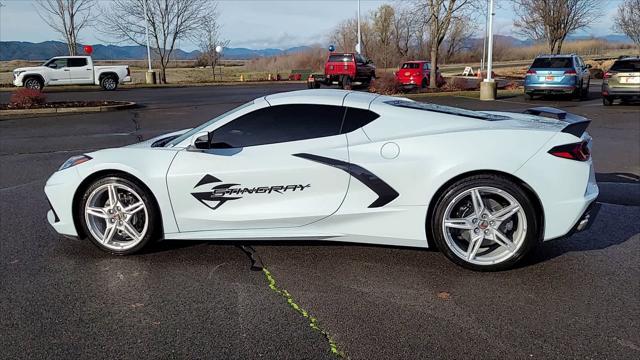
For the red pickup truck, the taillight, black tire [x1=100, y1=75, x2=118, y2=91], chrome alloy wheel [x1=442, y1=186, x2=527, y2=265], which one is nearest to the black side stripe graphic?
chrome alloy wheel [x1=442, y1=186, x2=527, y2=265]

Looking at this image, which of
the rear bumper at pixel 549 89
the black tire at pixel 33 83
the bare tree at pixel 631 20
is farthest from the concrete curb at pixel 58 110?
the bare tree at pixel 631 20

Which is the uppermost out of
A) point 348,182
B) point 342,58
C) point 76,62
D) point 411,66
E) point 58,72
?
point 76,62

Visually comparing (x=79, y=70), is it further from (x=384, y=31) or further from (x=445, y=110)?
(x=384, y=31)

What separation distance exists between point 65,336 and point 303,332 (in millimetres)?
1440

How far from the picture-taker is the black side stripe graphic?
13.6 ft

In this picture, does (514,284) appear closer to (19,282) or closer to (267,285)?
(267,285)

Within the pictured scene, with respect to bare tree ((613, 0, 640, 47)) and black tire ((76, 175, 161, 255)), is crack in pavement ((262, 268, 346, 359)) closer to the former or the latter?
black tire ((76, 175, 161, 255))

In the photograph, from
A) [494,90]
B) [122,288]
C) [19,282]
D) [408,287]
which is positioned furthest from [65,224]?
[494,90]

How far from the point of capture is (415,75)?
2739 centimetres

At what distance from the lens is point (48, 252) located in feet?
15.3

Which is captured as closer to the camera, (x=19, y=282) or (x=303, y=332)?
(x=303, y=332)

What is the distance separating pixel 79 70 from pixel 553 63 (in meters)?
23.2

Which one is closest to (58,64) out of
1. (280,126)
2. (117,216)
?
(117,216)

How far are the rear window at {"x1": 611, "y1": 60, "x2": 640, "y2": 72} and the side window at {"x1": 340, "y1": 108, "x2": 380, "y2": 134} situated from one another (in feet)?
53.0
